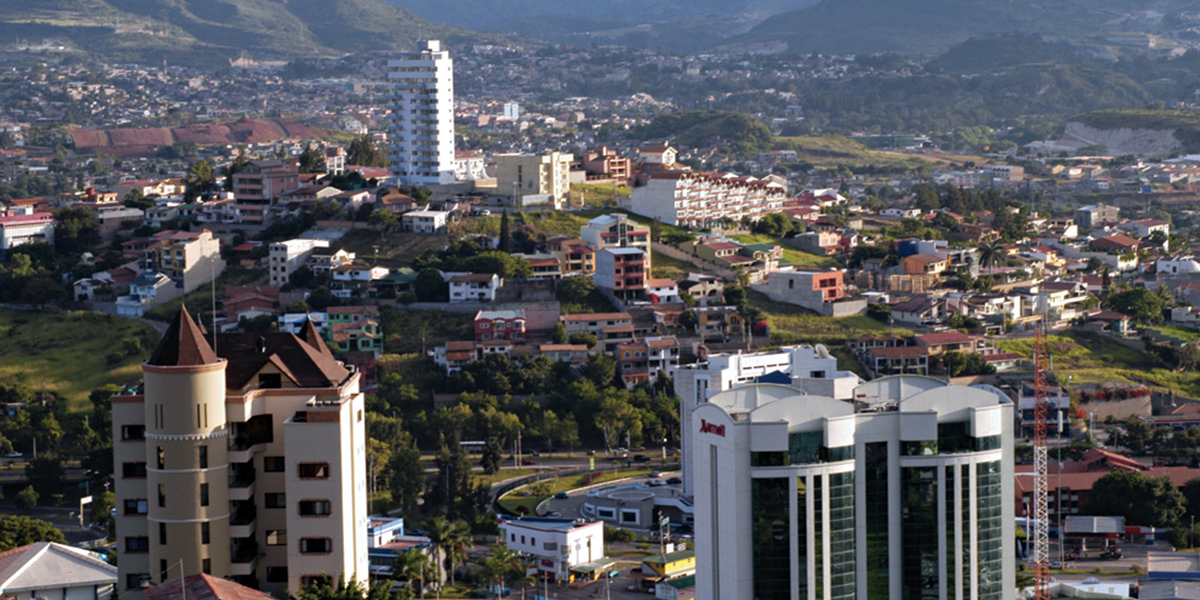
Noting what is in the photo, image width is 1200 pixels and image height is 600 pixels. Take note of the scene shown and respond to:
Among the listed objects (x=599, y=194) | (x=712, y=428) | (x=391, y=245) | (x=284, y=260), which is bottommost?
(x=284, y=260)

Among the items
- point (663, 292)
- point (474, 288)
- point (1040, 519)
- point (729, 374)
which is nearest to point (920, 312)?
point (663, 292)

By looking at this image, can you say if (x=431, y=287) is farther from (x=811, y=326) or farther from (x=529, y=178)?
(x=811, y=326)

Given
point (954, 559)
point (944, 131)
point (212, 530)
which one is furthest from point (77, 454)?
point (944, 131)

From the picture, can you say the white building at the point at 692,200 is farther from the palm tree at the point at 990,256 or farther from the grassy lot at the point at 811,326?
the palm tree at the point at 990,256

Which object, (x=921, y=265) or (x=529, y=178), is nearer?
(x=921, y=265)

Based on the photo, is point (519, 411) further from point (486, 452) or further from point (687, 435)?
point (687, 435)

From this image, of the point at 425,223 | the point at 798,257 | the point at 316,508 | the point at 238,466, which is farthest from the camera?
the point at 798,257

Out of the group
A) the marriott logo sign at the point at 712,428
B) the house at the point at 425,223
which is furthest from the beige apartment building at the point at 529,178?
the marriott logo sign at the point at 712,428

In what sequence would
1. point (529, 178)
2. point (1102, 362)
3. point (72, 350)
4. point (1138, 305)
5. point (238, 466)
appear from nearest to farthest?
1. point (238, 466)
2. point (72, 350)
3. point (1102, 362)
4. point (1138, 305)
5. point (529, 178)
